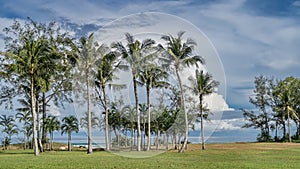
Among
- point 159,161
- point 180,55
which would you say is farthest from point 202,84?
point 180,55

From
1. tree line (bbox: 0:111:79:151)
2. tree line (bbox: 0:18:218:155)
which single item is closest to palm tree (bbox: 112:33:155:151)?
tree line (bbox: 0:18:218:155)

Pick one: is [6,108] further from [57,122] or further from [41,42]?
[57,122]

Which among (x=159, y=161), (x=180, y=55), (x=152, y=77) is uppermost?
(x=180, y=55)

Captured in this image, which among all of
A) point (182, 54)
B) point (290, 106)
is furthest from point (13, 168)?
point (290, 106)

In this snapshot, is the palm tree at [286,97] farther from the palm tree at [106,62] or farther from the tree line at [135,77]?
the palm tree at [106,62]

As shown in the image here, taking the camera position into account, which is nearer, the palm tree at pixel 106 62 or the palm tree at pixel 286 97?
the palm tree at pixel 106 62

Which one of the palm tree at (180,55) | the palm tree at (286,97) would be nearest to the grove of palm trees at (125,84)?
the palm tree at (180,55)

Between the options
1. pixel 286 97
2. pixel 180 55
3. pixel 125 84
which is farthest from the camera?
pixel 286 97

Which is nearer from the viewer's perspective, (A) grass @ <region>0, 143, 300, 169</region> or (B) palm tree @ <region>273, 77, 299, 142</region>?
(A) grass @ <region>0, 143, 300, 169</region>

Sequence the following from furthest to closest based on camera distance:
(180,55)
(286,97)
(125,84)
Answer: (286,97) → (180,55) → (125,84)

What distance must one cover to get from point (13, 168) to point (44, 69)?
21.2 m

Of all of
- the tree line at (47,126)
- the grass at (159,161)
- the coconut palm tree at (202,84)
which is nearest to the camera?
the coconut palm tree at (202,84)

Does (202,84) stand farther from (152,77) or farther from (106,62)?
(106,62)

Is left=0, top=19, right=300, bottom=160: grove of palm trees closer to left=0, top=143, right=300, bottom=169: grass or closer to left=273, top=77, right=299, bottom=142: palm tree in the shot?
left=0, top=143, right=300, bottom=169: grass
